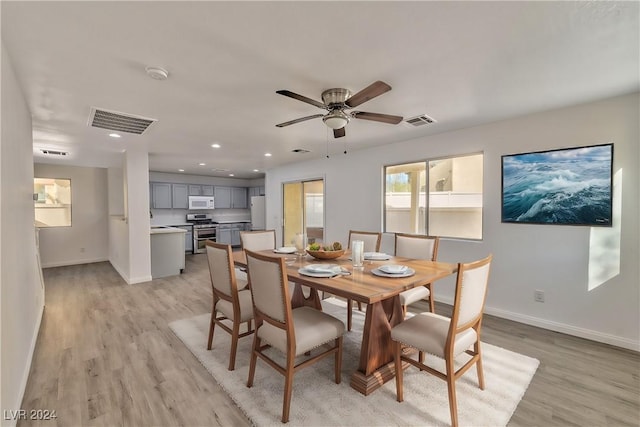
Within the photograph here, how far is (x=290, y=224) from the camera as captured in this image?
22.2 ft

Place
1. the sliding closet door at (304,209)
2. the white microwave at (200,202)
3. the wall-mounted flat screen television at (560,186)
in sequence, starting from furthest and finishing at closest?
the white microwave at (200,202) → the sliding closet door at (304,209) → the wall-mounted flat screen television at (560,186)

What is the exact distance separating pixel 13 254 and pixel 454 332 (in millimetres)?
2910

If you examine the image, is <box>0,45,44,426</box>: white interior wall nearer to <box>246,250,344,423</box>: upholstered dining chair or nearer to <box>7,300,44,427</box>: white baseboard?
<box>7,300,44,427</box>: white baseboard

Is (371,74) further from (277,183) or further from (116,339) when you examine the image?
(277,183)

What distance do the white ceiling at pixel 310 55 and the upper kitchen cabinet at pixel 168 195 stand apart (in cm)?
445

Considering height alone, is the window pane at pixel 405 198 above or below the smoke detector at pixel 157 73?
below

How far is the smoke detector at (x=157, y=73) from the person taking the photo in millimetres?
1993

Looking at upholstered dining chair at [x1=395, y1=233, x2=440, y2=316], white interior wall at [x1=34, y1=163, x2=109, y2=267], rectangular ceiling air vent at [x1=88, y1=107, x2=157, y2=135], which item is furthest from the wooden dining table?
white interior wall at [x1=34, y1=163, x2=109, y2=267]

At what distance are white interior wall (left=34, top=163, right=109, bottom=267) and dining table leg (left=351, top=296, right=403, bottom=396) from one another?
7216mm

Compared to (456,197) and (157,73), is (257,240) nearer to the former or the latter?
(157,73)

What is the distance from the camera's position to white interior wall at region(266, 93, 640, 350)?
2.58m

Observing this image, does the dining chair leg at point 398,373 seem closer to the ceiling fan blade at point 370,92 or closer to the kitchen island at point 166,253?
the ceiling fan blade at point 370,92

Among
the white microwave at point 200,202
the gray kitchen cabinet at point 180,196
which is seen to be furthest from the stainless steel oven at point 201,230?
the gray kitchen cabinet at point 180,196

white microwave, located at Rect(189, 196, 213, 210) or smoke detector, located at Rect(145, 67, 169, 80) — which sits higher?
smoke detector, located at Rect(145, 67, 169, 80)
